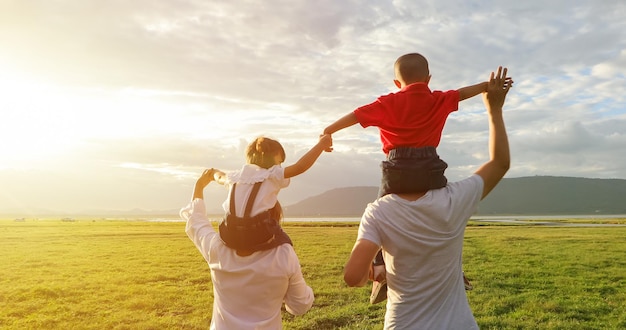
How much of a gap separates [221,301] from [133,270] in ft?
51.3

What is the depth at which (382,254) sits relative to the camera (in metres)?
3.01

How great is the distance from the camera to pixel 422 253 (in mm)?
2824

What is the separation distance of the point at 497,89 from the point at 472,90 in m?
0.15

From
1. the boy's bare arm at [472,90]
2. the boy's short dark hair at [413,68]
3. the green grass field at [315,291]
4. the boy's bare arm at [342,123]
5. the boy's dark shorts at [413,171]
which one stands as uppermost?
the boy's short dark hair at [413,68]

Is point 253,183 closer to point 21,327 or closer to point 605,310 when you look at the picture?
point 21,327

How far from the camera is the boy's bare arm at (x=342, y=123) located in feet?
10.1

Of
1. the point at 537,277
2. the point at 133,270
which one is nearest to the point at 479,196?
the point at 537,277

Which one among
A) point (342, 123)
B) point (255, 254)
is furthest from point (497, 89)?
point (255, 254)

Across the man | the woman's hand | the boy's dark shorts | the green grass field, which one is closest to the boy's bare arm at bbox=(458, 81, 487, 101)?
the boy's dark shorts

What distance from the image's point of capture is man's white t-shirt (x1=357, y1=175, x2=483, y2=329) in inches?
110

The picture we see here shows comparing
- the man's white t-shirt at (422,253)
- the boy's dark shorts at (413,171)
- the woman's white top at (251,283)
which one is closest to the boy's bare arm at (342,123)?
the boy's dark shorts at (413,171)

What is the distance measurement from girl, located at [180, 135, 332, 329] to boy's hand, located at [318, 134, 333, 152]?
471mm

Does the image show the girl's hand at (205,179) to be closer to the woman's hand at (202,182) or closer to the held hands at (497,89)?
the woman's hand at (202,182)

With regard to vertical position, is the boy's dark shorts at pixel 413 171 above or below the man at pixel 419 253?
above
